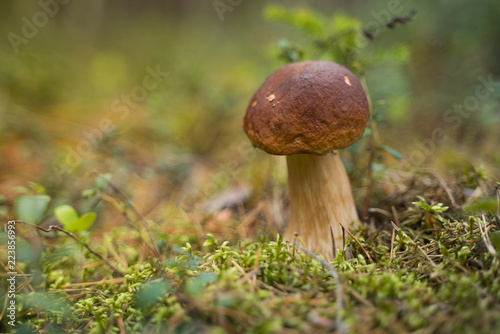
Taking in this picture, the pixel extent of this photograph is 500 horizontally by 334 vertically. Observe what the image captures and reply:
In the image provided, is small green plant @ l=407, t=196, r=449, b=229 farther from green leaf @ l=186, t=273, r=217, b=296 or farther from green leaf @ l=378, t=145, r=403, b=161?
green leaf @ l=186, t=273, r=217, b=296

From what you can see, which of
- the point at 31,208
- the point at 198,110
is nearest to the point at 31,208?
the point at 31,208

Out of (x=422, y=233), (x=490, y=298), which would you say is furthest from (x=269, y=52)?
(x=490, y=298)

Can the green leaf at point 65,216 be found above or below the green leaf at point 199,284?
below

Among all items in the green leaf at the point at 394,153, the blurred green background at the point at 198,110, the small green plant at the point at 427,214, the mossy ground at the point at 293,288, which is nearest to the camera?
the mossy ground at the point at 293,288

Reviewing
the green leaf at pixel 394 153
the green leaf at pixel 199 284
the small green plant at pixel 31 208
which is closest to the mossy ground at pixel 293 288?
the green leaf at pixel 199 284

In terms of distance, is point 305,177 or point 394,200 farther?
point 394,200

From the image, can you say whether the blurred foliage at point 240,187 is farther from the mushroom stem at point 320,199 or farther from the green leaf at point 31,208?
the mushroom stem at point 320,199

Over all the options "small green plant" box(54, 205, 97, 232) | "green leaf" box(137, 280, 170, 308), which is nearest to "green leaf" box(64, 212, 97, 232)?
"small green plant" box(54, 205, 97, 232)

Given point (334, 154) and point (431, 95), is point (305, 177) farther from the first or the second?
point (431, 95)
